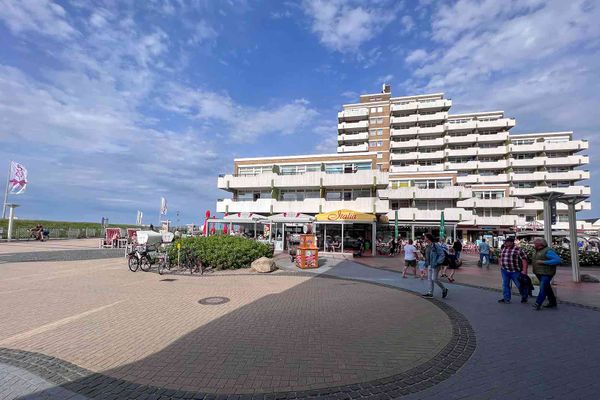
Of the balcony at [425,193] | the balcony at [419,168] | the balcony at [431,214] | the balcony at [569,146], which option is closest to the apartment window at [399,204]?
the balcony at [425,193]

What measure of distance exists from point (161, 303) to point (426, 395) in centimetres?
644

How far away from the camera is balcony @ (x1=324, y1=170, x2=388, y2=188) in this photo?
109 ft

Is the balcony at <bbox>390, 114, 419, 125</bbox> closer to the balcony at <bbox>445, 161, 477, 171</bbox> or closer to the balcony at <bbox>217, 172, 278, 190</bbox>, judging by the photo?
the balcony at <bbox>445, 161, 477, 171</bbox>

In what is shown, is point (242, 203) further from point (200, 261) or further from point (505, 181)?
point (505, 181)

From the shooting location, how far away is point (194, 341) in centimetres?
532

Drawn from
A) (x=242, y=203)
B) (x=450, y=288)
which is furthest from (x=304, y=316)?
(x=242, y=203)

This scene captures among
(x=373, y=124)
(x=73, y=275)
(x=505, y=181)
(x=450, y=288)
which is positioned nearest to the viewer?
(x=450, y=288)

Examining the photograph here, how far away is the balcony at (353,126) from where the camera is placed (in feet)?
225

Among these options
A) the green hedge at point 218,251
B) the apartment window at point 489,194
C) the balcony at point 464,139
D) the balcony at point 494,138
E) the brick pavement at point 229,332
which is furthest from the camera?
the balcony at point 464,139

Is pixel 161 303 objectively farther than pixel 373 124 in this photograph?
No

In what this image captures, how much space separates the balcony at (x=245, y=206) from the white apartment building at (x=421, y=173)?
114 mm

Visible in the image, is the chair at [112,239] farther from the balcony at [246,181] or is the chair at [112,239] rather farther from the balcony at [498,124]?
the balcony at [498,124]

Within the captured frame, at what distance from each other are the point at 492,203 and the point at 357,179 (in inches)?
1112

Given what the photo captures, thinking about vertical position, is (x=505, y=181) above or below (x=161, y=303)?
above
